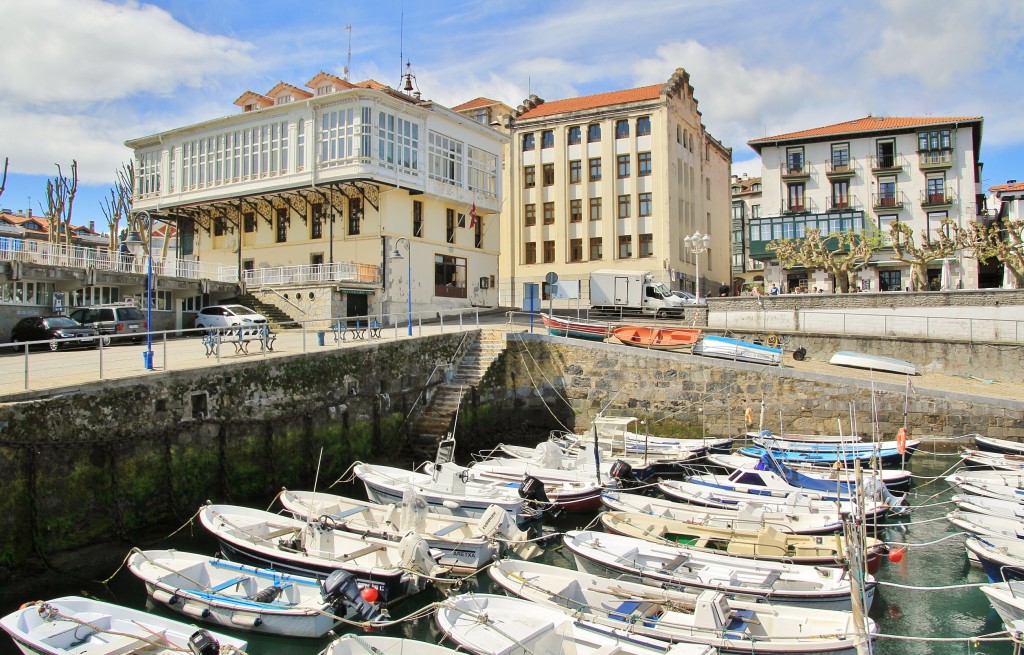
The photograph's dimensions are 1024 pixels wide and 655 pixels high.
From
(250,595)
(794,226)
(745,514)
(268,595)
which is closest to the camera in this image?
(268,595)

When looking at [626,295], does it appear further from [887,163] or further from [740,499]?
[887,163]

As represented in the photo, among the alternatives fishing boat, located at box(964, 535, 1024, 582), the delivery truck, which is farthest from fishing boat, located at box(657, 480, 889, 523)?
the delivery truck

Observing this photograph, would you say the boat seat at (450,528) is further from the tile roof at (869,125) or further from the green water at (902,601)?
the tile roof at (869,125)

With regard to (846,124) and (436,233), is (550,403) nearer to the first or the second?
(436,233)

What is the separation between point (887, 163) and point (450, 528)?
4831cm

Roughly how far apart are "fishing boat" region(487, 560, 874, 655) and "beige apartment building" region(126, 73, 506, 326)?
2119cm

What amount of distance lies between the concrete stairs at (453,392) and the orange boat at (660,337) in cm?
475

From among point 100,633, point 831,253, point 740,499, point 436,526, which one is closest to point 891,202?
point 831,253

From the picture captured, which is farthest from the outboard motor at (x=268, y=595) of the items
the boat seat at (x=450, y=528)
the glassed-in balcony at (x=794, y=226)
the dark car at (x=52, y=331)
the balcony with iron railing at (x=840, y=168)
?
the balcony with iron railing at (x=840, y=168)

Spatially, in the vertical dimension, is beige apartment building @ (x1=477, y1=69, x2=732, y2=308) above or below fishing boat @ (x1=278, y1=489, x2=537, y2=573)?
above

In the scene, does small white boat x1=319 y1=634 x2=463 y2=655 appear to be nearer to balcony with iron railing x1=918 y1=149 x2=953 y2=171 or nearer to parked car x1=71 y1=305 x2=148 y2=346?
parked car x1=71 y1=305 x2=148 y2=346

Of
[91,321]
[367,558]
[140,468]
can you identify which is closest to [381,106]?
[91,321]

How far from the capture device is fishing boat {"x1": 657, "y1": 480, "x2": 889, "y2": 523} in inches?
564

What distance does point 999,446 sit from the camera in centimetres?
2002
